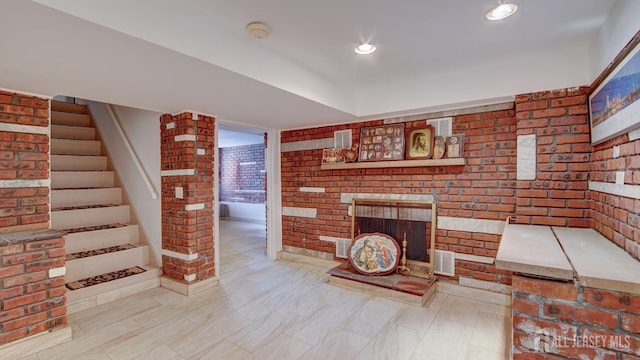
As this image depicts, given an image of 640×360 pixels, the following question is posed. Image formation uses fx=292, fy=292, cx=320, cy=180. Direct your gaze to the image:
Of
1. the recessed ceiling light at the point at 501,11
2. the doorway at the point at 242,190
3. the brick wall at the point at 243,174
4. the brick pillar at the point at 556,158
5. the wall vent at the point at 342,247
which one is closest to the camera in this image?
the recessed ceiling light at the point at 501,11

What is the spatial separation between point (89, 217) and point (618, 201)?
5.19 meters

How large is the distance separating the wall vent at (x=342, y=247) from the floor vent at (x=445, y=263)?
Result: 3.88 ft

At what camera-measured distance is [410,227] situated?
3.57 meters

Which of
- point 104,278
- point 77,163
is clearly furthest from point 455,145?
point 77,163

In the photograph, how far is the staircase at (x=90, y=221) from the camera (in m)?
3.16

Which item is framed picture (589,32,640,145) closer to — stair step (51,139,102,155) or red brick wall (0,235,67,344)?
red brick wall (0,235,67,344)

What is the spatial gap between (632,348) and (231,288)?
3.34m

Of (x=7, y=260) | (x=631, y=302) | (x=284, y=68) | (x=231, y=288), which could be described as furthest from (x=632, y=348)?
(x=7, y=260)

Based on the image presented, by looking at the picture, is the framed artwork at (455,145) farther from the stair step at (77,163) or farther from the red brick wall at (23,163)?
the stair step at (77,163)

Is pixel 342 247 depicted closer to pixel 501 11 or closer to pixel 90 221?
pixel 501 11

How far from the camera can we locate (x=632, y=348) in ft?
3.80

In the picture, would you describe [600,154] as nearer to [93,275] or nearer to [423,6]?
[423,6]

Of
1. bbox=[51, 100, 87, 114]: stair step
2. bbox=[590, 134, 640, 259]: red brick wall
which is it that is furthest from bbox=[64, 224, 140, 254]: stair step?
bbox=[590, 134, 640, 259]: red brick wall

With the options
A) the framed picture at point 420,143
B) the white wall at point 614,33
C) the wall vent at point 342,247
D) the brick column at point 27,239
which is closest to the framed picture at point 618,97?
the white wall at point 614,33
